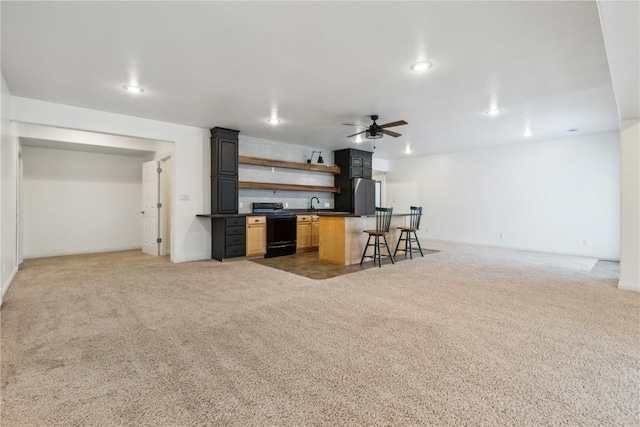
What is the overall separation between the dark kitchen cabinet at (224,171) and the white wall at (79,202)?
2964mm

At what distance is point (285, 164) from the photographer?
7.03 metres

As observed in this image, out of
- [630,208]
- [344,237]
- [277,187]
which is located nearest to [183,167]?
[277,187]

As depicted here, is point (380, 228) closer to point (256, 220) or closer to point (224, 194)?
point (256, 220)

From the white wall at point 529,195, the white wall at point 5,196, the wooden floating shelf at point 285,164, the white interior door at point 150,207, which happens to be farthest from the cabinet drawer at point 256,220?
the white wall at point 529,195

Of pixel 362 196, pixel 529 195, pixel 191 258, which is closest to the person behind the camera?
pixel 191 258

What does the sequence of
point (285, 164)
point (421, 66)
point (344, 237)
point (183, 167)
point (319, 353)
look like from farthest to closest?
1. point (285, 164)
2. point (183, 167)
3. point (344, 237)
4. point (421, 66)
5. point (319, 353)

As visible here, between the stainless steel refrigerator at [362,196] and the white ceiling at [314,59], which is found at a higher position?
the white ceiling at [314,59]

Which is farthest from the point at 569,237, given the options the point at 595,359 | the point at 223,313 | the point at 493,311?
the point at 223,313

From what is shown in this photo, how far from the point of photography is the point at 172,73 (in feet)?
11.2

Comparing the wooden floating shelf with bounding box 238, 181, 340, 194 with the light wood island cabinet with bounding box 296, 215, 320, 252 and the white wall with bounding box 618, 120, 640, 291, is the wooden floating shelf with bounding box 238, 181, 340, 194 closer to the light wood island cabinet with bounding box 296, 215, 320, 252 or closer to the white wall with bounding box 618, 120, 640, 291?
the light wood island cabinet with bounding box 296, 215, 320, 252

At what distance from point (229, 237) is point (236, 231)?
173mm

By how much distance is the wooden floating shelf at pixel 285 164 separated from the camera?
253 inches

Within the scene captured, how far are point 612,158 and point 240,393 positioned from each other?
26.3 feet

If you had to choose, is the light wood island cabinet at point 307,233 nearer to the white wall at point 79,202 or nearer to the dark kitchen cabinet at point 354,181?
the dark kitchen cabinet at point 354,181
